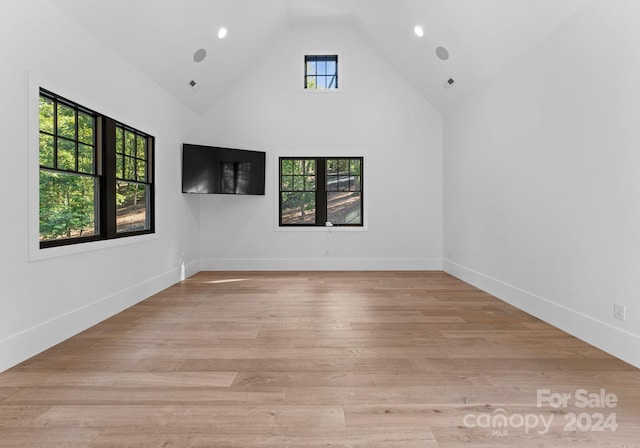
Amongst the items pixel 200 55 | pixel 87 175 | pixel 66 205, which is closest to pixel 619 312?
pixel 87 175

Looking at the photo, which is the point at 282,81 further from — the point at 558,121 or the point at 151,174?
the point at 558,121

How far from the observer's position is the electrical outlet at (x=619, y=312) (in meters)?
2.62

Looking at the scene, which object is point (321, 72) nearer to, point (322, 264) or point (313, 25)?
point (313, 25)

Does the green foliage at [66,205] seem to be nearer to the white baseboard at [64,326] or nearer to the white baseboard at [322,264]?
the white baseboard at [64,326]

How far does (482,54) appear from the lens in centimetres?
446

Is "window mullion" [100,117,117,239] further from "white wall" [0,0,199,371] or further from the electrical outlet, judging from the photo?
the electrical outlet

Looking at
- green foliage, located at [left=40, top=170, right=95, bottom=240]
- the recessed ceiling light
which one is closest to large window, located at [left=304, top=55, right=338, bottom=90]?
the recessed ceiling light

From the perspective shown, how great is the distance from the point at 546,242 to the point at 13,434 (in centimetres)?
432

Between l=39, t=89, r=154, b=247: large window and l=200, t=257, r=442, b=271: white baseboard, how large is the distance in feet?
6.67

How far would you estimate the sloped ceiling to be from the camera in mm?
3508

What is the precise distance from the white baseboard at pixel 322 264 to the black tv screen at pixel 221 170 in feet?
4.46

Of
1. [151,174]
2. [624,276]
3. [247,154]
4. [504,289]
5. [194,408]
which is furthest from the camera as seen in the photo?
[247,154]

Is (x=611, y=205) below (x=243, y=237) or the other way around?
the other way around

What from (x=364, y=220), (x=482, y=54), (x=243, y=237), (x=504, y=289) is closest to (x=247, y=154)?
(x=243, y=237)
